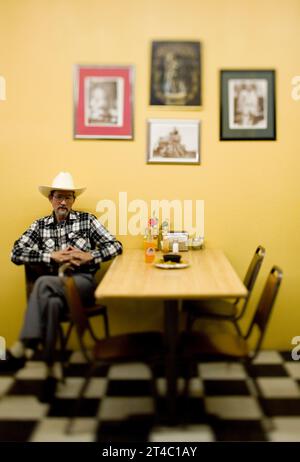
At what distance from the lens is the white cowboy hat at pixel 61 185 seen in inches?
133

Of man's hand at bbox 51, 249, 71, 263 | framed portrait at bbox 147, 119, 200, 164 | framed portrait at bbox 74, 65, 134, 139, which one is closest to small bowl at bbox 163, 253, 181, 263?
man's hand at bbox 51, 249, 71, 263

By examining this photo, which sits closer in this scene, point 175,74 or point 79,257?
point 79,257

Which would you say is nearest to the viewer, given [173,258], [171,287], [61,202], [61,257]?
[171,287]

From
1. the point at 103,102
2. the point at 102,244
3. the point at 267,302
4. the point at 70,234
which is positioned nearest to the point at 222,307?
the point at 267,302

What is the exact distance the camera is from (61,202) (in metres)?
3.42

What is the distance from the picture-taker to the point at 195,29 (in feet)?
11.7

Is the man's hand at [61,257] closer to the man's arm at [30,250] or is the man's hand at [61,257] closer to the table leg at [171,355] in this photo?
the man's arm at [30,250]

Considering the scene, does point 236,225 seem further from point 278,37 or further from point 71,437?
point 71,437

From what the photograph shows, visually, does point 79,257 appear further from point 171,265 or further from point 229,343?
point 229,343

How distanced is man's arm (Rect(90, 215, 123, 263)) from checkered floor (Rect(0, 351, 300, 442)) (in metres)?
0.80

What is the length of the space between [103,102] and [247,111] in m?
1.11
